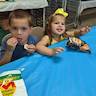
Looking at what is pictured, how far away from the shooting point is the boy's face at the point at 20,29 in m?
1.08

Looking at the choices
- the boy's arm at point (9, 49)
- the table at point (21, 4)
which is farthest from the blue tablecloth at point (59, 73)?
the table at point (21, 4)

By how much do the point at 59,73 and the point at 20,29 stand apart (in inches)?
13.1

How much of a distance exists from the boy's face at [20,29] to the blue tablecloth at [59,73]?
149 millimetres

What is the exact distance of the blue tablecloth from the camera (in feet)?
2.71

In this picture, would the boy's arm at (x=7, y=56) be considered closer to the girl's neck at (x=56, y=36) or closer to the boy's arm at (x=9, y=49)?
the boy's arm at (x=9, y=49)

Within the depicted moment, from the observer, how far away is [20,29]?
110 centimetres

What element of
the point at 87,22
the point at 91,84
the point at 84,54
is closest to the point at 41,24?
the point at 87,22

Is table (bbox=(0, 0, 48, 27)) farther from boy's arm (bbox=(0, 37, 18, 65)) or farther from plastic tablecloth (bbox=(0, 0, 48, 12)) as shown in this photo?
boy's arm (bbox=(0, 37, 18, 65))

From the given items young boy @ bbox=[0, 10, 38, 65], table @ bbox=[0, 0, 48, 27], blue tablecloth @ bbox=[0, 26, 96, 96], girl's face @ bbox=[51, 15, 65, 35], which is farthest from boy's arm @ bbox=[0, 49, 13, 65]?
table @ bbox=[0, 0, 48, 27]

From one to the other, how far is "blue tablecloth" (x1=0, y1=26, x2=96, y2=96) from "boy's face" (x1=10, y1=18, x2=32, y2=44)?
15 centimetres

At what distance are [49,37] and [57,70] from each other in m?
0.34

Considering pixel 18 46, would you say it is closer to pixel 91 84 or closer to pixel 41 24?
pixel 91 84

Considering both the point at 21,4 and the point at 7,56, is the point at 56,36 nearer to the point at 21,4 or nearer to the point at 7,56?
the point at 7,56

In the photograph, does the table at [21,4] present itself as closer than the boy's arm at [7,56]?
No
